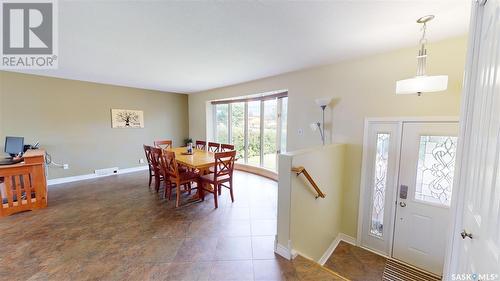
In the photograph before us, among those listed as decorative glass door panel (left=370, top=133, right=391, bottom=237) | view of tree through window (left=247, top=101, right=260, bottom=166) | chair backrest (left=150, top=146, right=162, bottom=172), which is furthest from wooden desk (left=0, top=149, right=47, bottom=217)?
decorative glass door panel (left=370, top=133, right=391, bottom=237)

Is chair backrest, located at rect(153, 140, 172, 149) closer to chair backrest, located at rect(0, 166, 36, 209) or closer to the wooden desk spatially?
the wooden desk

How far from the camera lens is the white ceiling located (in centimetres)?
166

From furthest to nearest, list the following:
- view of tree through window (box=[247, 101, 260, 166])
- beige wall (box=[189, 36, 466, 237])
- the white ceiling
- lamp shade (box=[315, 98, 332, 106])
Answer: view of tree through window (box=[247, 101, 260, 166]) < lamp shade (box=[315, 98, 332, 106]) < beige wall (box=[189, 36, 466, 237]) < the white ceiling

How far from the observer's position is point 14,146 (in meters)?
3.49

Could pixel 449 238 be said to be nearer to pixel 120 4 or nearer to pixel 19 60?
pixel 120 4

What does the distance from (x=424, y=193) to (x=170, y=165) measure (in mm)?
3835

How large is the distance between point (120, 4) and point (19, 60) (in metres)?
3.03

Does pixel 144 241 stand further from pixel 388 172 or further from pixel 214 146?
pixel 388 172

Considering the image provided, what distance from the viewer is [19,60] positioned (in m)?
3.06

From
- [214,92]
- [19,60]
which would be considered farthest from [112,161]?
[214,92]

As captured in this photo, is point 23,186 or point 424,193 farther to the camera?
point 23,186

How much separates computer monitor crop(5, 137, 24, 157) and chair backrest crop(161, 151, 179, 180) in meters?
2.72

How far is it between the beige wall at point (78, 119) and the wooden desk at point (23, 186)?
1436mm

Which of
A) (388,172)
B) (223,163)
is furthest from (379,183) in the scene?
(223,163)
